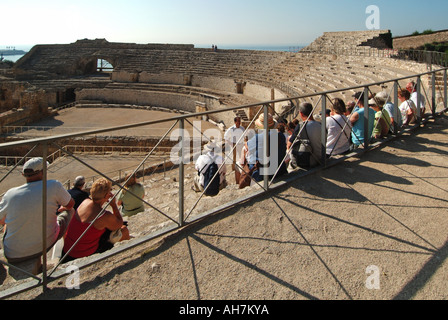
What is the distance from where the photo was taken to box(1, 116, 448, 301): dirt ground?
254 centimetres

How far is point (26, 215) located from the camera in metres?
2.81

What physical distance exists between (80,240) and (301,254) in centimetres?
204

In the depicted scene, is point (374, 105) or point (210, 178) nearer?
point (210, 178)

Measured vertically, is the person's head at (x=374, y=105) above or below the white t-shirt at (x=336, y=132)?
above

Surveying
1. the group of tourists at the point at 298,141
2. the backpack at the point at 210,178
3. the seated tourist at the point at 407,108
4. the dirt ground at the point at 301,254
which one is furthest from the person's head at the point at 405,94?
the backpack at the point at 210,178

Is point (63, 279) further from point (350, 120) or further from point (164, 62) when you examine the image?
point (164, 62)

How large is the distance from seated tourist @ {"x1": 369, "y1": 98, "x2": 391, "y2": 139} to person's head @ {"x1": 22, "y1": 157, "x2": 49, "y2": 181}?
5.47 m

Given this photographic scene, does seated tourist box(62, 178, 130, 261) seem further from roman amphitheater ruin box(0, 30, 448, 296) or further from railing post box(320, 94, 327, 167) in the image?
roman amphitheater ruin box(0, 30, 448, 296)

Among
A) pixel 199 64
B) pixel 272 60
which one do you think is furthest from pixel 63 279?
pixel 199 64

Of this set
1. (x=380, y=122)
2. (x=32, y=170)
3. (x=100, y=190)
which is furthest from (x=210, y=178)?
(x=380, y=122)

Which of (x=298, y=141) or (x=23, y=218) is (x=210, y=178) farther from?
(x=23, y=218)

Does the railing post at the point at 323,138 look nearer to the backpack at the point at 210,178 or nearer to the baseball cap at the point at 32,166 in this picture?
the backpack at the point at 210,178

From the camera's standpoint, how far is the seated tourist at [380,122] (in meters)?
6.21

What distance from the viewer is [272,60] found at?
27078mm
